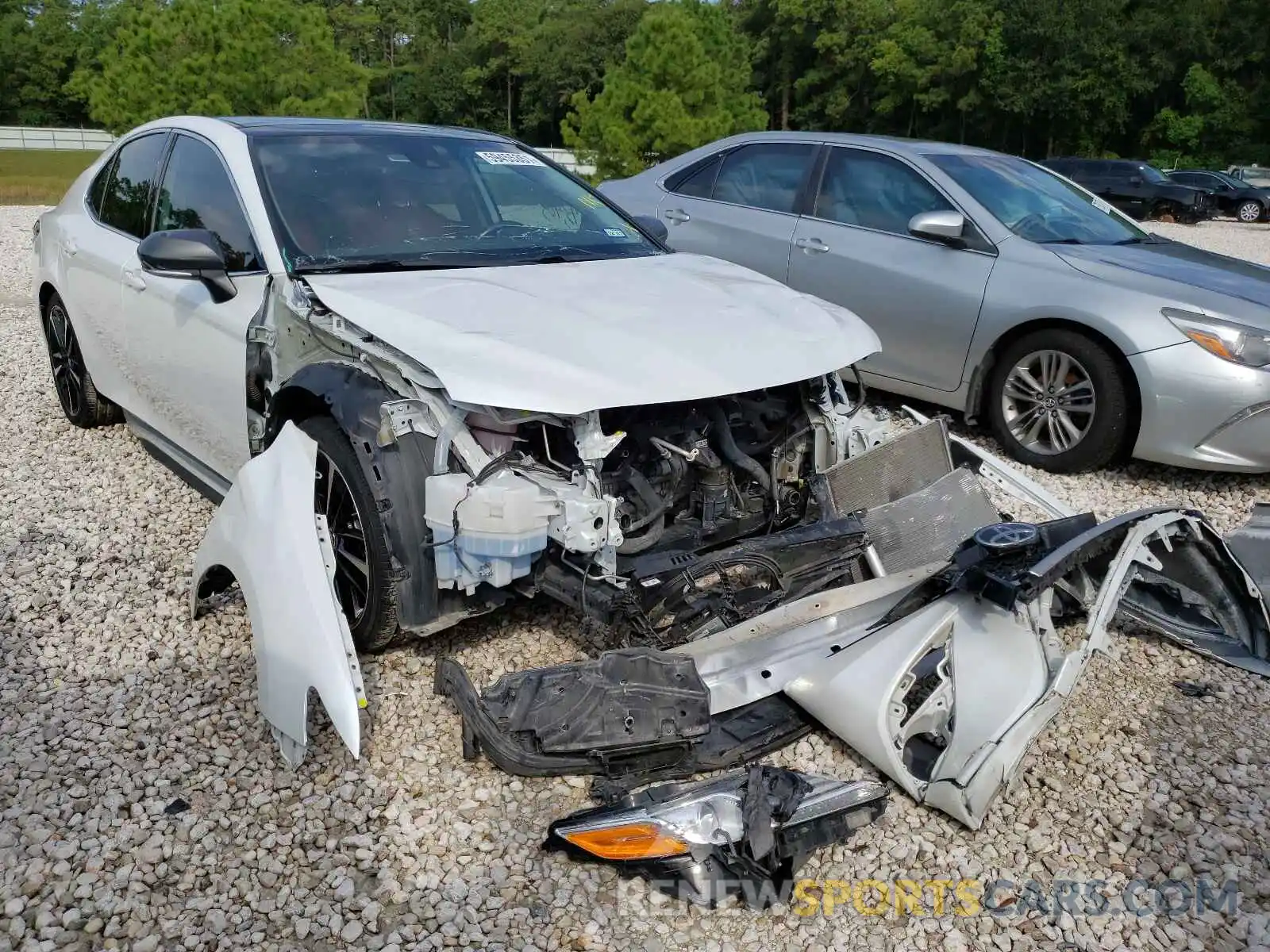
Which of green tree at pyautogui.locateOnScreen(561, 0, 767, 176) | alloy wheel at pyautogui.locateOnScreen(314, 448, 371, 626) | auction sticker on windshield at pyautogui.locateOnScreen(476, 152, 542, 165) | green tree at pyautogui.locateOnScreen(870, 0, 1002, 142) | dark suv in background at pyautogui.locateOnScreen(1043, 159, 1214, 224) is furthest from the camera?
green tree at pyautogui.locateOnScreen(870, 0, 1002, 142)

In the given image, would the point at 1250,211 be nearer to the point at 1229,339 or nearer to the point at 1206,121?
the point at 1206,121

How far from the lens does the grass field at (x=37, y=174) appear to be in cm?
2633

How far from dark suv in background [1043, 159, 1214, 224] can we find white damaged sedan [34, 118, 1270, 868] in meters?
23.5

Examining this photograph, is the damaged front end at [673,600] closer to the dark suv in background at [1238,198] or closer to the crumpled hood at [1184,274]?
the crumpled hood at [1184,274]

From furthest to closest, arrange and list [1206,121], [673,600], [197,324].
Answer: [1206,121] < [197,324] < [673,600]

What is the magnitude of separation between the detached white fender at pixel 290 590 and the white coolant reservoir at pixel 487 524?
0.32 meters

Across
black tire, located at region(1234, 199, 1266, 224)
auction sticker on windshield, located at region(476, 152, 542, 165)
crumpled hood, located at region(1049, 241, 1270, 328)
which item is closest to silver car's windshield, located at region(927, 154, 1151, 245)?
crumpled hood, located at region(1049, 241, 1270, 328)

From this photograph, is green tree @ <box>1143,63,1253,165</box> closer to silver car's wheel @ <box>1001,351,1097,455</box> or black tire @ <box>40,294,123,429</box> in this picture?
silver car's wheel @ <box>1001,351,1097,455</box>

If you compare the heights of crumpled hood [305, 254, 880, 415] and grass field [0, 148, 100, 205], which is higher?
crumpled hood [305, 254, 880, 415]

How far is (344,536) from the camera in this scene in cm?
315

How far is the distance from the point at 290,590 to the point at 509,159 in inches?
98.2

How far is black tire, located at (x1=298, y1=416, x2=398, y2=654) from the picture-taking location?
293cm

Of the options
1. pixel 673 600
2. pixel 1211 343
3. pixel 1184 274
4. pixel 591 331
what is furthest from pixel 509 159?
pixel 1184 274

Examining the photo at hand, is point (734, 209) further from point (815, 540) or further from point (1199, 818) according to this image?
point (1199, 818)
